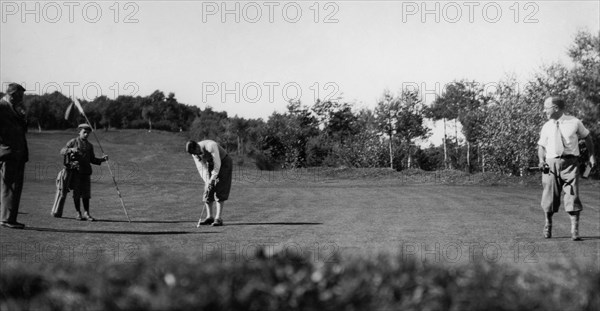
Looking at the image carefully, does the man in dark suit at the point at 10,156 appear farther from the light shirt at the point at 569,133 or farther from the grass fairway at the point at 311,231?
the light shirt at the point at 569,133

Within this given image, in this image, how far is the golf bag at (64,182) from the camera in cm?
1498

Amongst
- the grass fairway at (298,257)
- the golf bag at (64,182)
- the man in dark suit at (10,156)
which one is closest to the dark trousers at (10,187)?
the man in dark suit at (10,156)

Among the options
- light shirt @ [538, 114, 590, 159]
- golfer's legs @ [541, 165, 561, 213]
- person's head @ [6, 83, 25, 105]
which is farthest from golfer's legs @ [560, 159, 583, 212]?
person's head @ [6, 83, 25, 105]

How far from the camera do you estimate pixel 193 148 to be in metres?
12.8

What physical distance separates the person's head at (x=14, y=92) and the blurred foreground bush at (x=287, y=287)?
332 inches

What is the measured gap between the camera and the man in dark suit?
11375 mm

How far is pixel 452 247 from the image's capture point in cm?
908

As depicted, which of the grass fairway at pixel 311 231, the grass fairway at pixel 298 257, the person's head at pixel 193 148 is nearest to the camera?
the grass fairway at pixel 298 257

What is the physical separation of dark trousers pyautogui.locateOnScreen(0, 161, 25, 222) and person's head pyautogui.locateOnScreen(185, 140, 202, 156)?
313cm

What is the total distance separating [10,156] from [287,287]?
9.56 m

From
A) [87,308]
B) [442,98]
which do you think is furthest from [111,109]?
[87,308]

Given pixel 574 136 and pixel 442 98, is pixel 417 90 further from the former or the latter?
pixel 574 136

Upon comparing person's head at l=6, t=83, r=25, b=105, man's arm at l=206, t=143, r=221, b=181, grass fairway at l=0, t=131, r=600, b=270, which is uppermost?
person's head at l=6, t=83, r=25, b=105

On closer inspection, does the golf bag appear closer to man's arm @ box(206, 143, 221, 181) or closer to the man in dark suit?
the man in dark suit
